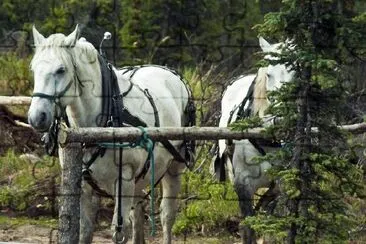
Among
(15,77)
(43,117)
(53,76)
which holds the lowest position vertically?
(43,117)

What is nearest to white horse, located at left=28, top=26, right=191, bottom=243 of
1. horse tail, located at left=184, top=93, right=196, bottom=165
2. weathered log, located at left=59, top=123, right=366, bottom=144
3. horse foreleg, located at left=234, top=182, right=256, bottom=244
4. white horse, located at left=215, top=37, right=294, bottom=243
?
weathered log, located at left=59, top=123, right=366, bottom=144

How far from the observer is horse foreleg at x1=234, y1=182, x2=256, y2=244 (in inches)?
281

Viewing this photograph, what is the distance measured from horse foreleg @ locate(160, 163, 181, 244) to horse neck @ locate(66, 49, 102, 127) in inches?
66.8

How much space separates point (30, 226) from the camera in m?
9.95

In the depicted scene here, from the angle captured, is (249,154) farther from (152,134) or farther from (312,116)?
(312,116)

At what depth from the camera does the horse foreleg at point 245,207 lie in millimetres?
7129

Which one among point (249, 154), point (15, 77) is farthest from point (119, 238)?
point (15, 77)

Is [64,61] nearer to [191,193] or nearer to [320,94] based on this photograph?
[320,94]

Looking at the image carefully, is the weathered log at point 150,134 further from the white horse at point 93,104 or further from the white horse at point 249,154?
the white horse at point 249,154

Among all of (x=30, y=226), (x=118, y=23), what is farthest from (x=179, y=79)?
(x=118, y=23)

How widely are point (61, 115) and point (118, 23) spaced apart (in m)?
7.43

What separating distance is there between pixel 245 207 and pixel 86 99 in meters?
1.33

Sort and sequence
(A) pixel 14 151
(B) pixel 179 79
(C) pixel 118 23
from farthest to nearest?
(C) pixel 118 23 < (A) pixel 14 151 < (B) pixel 179 79

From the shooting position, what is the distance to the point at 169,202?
8383 millimetres
